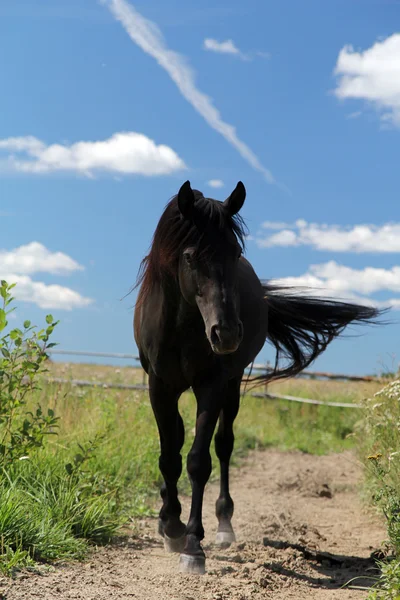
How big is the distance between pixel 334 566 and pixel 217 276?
2.41 meters

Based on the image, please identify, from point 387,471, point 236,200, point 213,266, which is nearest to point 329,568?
point 387,471

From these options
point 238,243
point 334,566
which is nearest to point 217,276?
point 238,243

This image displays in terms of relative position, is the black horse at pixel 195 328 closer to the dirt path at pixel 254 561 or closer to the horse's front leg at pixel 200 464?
the horse's front leg at pixel 200 464

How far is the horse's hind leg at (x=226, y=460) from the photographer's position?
17.3 feet

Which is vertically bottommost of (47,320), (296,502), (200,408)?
(296,502)

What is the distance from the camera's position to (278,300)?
6320 mm

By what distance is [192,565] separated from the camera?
4.11 meters

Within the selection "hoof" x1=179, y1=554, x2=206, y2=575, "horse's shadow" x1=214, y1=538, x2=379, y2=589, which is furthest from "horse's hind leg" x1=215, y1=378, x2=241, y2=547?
"hoof" x1=179, y1=554, x2=206, y2=575

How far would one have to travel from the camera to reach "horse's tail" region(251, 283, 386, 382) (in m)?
6.36

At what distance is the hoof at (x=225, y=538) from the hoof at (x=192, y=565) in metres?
1.07

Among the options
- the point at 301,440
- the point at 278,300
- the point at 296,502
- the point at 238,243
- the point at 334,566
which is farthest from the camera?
the point at 301,440

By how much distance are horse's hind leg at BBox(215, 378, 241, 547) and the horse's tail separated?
102 centimetres

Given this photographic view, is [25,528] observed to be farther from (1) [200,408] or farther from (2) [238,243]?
(2) [238,243]

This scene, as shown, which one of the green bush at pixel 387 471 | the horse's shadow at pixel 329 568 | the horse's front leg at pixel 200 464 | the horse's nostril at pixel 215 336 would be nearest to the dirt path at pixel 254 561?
the horse's shadow at pixel 329 568
